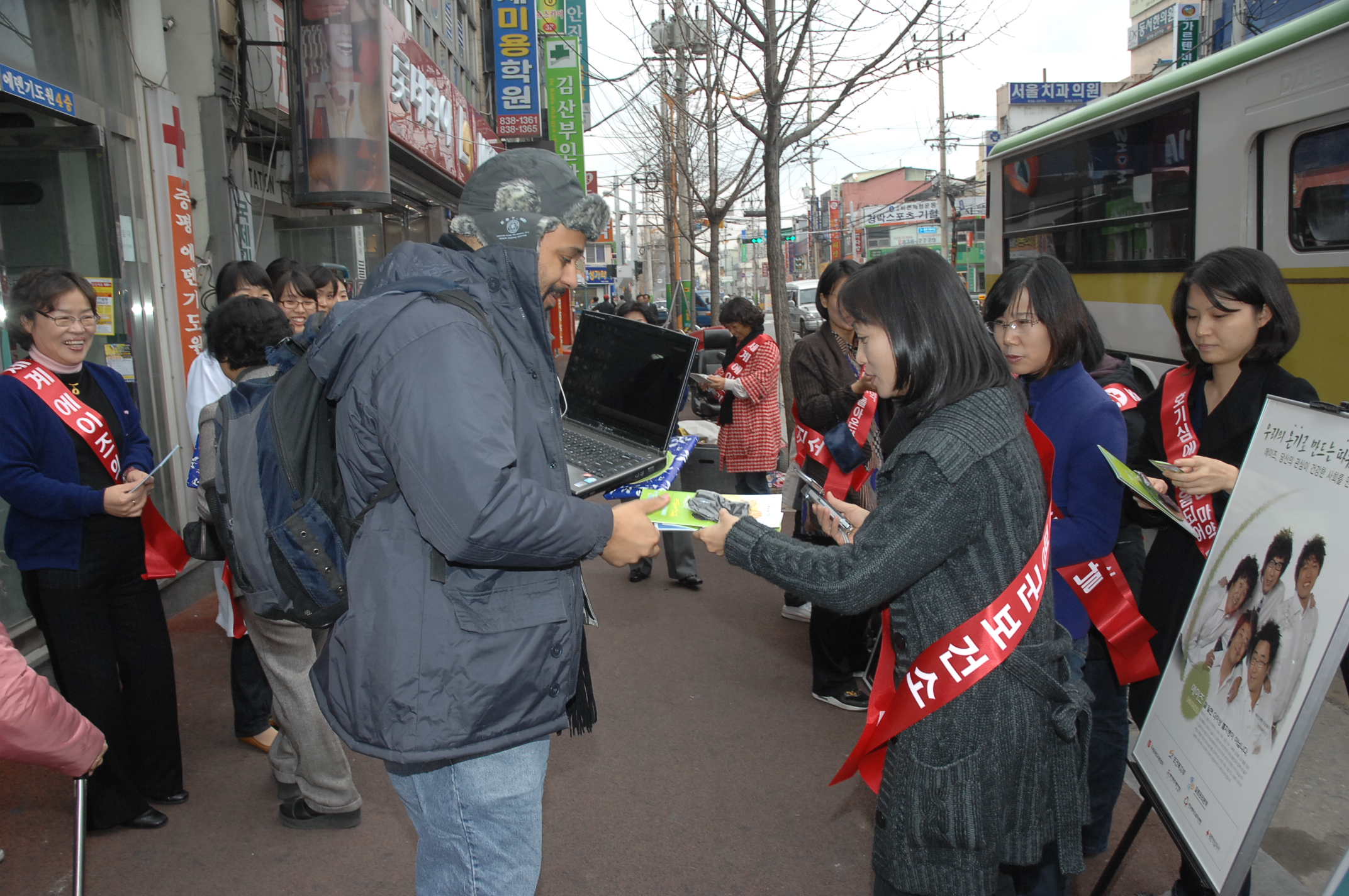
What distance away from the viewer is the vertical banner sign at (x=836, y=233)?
65.8 meters

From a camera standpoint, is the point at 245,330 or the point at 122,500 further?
the point at 245,330

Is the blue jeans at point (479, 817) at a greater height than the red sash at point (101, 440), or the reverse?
the red sash at point (101, 440)

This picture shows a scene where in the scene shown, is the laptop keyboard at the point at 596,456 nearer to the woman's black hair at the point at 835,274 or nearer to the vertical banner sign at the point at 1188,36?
the woman's black hair at the point at 835,274

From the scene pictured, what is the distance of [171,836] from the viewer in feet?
11.0

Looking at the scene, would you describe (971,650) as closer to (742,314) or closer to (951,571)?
(951,571)

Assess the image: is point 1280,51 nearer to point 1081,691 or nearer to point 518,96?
point 1081,691

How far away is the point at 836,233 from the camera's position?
6650 centimetres

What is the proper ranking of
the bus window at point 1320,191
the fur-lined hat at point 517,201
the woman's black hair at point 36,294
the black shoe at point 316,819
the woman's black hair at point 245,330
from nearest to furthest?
1. the fur-lined hat at point 517,201
2. the woman's black hair at point 36,294
3. the woman's black hair at point 245,330
4. the black shoe at point 316,819
5. the bus window at point 1320,191

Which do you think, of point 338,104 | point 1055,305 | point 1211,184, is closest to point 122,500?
point 1055,305

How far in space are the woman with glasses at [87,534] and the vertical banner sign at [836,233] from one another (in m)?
63.3

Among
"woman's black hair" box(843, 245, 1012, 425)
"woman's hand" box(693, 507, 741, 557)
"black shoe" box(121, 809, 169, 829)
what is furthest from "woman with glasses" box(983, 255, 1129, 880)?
"black shoe" box(121, 809, 169, 829)

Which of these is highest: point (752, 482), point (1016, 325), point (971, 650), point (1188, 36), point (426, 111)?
point (1188, 36)

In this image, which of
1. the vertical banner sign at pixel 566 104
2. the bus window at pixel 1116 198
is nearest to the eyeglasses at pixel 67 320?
the bus window at pixel 1116 198

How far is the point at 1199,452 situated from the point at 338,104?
6.87m
